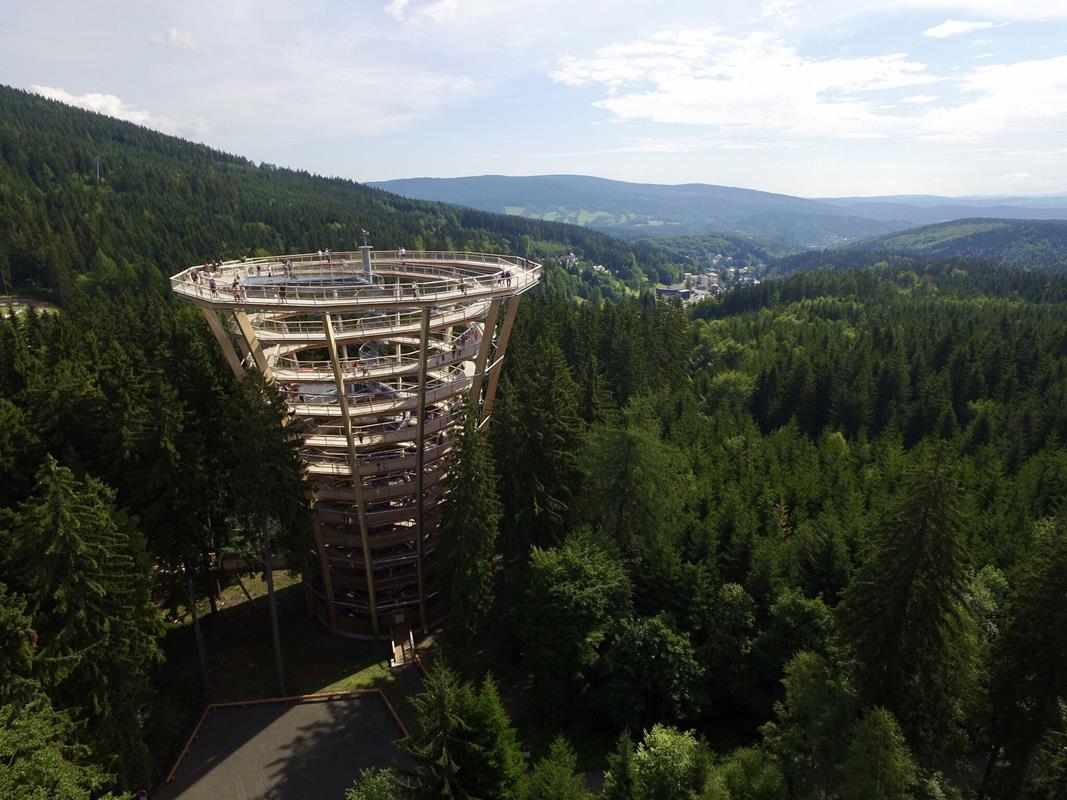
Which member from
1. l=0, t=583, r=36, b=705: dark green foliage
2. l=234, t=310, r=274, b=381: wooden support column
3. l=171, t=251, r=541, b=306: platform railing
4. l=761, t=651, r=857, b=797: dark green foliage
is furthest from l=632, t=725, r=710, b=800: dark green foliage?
l=234, t=310, r=274, b=381: wooden support column

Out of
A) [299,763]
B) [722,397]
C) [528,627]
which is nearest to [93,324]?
[299,763]

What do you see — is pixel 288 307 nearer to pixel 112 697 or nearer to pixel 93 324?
pixel 112 697

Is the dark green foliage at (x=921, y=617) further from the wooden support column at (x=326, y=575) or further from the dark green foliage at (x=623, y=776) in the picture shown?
the wooden support column at (x=326, y=575)

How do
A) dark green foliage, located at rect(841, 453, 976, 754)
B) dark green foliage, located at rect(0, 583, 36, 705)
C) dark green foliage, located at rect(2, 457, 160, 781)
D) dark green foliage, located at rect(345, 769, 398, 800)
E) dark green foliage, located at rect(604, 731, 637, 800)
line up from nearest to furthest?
dark green foliage, located at rect(345, 769, 398, 800)
dark green foliage, located at rect(0, 583, 36, 705)
dark green foliage, located at rect(604, 731, 637, 800)
dark green foliage, located at rect(841, 453, 976, 754)
dark green foliage, located at rect(2, 457, 160, 781)

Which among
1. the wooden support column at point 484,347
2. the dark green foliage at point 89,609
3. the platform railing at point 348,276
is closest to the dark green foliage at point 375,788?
the dark green foliage at point 89,609

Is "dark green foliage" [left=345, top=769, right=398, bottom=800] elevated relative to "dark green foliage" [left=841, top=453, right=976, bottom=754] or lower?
lower

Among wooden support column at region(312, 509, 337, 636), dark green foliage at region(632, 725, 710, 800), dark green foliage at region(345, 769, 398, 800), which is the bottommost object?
wooden support column at region(312, 509, 337, 636)

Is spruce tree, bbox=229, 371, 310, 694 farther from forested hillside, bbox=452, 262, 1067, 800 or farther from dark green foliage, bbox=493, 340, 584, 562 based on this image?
forested hillside, bbox=452, 262, 1067, 800
